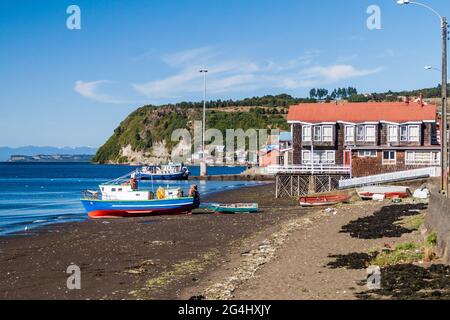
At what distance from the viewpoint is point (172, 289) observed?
66.4 feet

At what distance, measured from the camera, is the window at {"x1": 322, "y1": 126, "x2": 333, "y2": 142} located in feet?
230

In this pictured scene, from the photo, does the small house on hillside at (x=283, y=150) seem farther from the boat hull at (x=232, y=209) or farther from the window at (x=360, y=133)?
the boat hull at (x=232, y=209)

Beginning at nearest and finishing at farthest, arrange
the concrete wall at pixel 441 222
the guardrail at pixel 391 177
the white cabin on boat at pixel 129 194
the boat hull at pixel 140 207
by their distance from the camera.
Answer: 1. the concrete wall at pixel 441 222
2. the boat hull at pixel 140 207
3. the white cabin on boat at pixel 129 194
4. the guardrail at pixel 391 177

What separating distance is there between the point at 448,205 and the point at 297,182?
44.5 metres

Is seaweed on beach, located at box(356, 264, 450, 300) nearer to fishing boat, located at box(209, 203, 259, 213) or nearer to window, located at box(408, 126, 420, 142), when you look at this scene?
fishing boat, located at box(209, 203, 259, 213)

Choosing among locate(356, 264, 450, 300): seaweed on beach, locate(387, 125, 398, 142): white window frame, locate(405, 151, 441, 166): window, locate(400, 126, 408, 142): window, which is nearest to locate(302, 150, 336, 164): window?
locate(387, 125, 398, 142): white window frame

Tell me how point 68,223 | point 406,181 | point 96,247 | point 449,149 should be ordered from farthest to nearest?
1. point 406,181
2. point 68,223
3. point 449,149
4. point 96,247

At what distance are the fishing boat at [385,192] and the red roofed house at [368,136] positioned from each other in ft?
34.3

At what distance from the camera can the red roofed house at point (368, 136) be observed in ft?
215

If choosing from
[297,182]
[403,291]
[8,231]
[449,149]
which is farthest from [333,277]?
[297,182]

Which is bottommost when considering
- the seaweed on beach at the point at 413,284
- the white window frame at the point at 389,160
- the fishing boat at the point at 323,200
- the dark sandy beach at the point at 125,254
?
the dark sandy beach at the point at 125,254

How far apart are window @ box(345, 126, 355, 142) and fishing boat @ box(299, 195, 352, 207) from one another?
17.8 metres

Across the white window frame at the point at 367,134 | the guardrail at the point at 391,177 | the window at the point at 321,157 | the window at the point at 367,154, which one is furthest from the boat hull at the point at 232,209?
the white window frame at the point at 367,134
